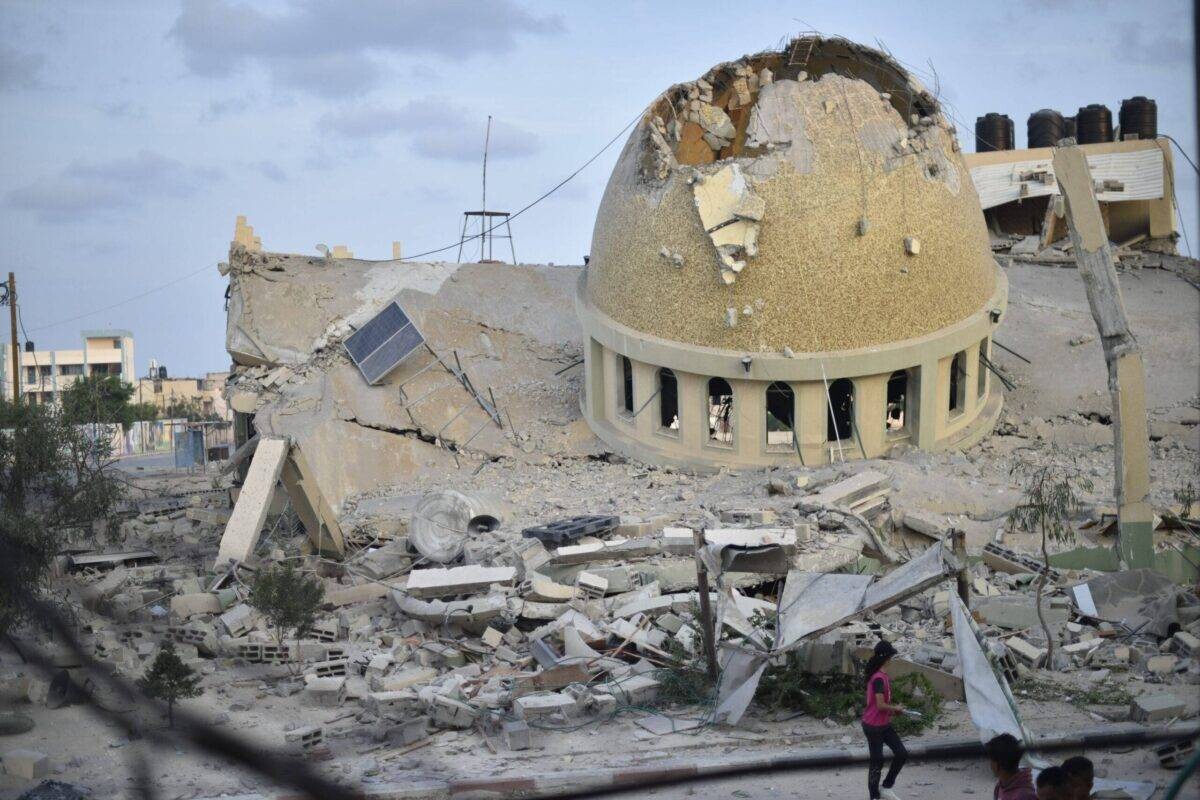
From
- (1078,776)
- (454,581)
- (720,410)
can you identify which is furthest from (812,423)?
(1078,776)

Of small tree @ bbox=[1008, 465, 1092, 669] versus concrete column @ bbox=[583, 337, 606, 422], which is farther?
concrete column @ bbox=[583, 337, 606, 422]

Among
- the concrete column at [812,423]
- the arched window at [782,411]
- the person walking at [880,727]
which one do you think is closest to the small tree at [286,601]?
the person walking at [880,727]

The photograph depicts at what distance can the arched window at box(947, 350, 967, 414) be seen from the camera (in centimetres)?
2123

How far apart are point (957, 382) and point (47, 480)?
44.4 ft

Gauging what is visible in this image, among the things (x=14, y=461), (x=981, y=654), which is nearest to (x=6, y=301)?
(x=14, y=461)

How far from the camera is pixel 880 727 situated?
949cm

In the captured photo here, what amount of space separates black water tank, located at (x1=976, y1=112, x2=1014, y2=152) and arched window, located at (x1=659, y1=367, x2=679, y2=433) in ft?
55.7

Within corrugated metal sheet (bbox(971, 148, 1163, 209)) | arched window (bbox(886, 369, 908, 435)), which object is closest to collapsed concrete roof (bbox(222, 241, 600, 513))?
arched window (bbox(886, 369, 908, 435))

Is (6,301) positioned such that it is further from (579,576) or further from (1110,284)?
(1110,284)

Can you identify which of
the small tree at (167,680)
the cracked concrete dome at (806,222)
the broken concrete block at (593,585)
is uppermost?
the cracked concrete dome at (806,222)

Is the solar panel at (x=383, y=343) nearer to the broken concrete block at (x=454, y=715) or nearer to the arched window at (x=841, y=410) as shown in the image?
the arched window at (x=841, y=410)

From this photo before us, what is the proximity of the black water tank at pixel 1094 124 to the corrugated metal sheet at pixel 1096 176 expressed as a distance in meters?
2.79

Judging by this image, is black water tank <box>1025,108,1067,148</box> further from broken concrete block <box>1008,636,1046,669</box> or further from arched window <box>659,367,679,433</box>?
broken concrete block <box>1008,636,1046,669</box>

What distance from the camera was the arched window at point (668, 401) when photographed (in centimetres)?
2144
